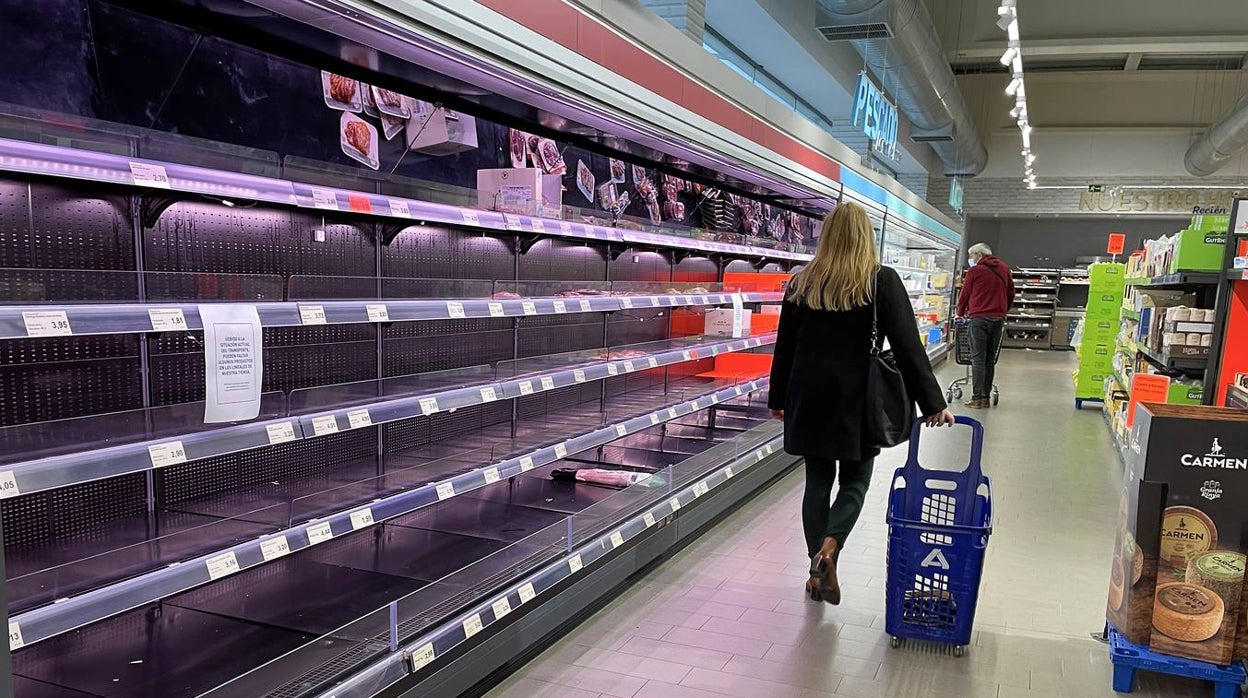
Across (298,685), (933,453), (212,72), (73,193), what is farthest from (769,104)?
(298,685)

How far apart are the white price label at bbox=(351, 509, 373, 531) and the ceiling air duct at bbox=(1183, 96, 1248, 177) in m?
15.1

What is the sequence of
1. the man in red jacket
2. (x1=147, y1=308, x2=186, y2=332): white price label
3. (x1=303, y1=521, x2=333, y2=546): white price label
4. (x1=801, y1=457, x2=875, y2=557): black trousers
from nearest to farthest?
(x1=147, y1=308, x2=186, y2=332): white price label
(x1=303, y1=521, x2=333, y2=546): white price label
(x1=801, y1=457, x2=875, y2=557): black trousers
the man in red jacket

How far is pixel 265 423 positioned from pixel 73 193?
904 millimetres

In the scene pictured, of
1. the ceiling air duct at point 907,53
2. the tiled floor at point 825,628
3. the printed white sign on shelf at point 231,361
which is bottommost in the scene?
the tiled floor at point 825,628

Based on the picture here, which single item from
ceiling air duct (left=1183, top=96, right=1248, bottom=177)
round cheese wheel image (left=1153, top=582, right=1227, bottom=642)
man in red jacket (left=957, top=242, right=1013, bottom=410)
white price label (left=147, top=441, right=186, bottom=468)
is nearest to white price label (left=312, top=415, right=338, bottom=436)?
white price label (left=147, top=441, right=186, bottom=468)

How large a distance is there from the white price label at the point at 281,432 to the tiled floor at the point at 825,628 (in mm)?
1151

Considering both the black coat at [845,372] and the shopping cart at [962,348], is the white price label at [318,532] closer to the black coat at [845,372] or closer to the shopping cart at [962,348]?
the black coat at [845,372]

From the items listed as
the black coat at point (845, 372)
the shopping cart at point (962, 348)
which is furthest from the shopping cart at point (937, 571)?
the shopping cart at point (962, 348)

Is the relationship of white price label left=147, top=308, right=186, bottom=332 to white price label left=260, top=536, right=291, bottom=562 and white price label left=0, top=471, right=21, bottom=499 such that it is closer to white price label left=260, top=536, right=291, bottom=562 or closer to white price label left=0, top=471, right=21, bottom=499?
white price label left=0, top=471, right=21, bottom=499

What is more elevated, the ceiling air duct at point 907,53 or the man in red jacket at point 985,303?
the ceiling air duct at point 907,53

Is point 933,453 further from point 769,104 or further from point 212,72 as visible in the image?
point 212,72

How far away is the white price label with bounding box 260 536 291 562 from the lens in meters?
2.19

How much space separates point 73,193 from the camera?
2379 mm

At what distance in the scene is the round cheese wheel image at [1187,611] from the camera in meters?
2.77
